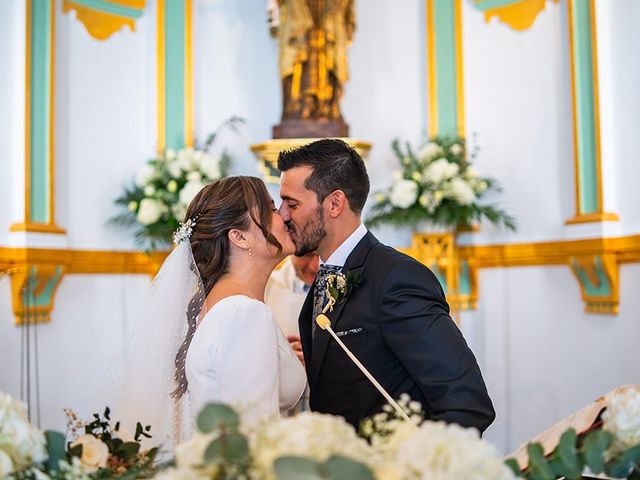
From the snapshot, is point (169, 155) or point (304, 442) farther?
point (169, 155)

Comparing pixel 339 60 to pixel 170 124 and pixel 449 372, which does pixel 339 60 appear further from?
pixel 449 372

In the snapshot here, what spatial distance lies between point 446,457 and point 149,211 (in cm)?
456

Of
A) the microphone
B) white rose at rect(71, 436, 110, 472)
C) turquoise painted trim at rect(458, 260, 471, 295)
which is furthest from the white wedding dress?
turquoise painted trim at rect(458, 260, 471, 295)

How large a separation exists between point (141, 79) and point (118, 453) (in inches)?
191

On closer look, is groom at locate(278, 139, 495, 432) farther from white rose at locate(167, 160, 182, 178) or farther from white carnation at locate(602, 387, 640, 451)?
white rose at locate(167, 160, 182, 178)

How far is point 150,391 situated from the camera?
8.32 ft

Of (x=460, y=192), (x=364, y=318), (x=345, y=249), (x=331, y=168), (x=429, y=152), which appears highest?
(x=429, y=152)

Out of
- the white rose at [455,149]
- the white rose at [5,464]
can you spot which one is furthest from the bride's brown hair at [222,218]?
the white rose at [455,149]

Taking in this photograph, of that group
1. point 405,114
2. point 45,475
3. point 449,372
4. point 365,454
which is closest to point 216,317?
point 449,372

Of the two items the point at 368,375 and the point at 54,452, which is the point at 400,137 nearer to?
the point at 368,375

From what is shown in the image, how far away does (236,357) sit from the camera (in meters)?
2.16

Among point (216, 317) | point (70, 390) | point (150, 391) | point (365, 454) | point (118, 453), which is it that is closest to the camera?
point (365, 454)

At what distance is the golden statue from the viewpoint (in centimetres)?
572

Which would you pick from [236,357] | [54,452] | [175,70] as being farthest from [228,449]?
[175,70]
